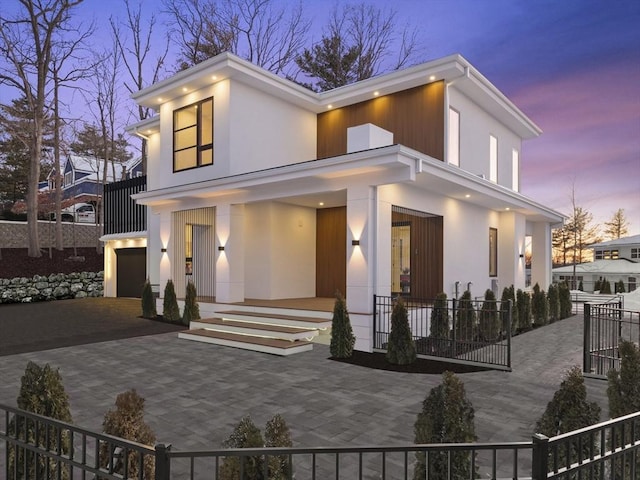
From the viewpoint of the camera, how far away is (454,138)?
1263 cm

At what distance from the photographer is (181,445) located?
14.2 feet

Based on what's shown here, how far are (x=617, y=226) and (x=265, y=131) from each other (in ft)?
151

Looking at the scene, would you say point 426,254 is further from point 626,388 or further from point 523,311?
point 626,388

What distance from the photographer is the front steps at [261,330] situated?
9078 mm

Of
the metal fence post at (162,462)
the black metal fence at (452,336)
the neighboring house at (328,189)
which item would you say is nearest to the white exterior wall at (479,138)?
the neighboring house at (328,189)

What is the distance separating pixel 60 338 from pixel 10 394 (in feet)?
15.4

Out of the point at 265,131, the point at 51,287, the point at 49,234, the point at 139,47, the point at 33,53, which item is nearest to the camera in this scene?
the point at 265,131

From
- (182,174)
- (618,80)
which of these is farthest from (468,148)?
(618,80)

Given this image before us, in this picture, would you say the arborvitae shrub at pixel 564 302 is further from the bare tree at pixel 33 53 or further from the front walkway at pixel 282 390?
the bare tree at pixel 33 53

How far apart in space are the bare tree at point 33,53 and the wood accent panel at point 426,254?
19.8m

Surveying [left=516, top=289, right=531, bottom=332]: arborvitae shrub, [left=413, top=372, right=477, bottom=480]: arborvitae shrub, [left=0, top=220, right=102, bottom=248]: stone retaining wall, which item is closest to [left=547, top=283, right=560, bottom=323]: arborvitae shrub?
[left=516, top=289, right=531, bottom=332]: arborvitae shrub

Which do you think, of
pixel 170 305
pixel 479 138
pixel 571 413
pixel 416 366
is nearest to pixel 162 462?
pixel 571 413

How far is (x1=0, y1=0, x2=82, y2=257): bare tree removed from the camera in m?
21.5

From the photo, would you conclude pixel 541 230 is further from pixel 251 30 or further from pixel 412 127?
pixel 251 30
